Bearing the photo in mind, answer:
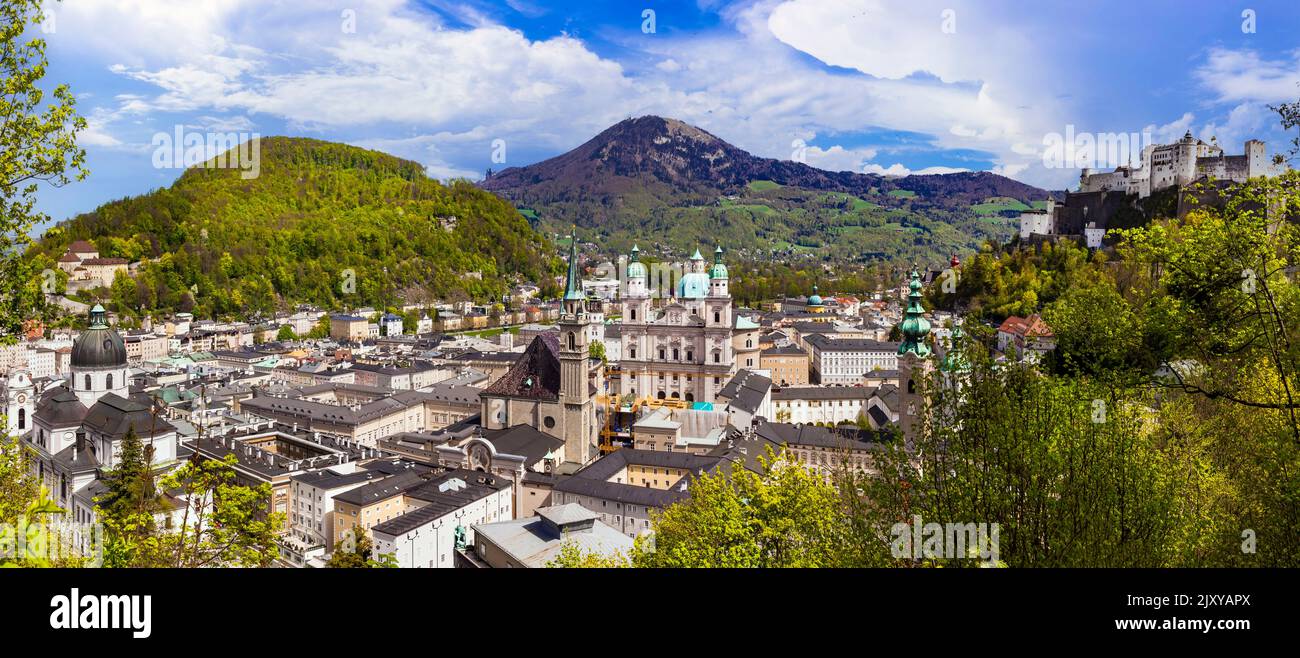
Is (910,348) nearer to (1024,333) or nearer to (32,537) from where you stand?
(32,537)

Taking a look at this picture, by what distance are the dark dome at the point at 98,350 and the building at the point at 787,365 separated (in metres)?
40.3

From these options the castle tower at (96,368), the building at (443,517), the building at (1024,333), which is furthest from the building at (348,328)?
the building at (1024,333)

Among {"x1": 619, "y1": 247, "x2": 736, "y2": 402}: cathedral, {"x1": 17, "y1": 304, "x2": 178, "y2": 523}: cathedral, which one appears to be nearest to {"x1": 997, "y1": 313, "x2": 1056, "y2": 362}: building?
{"x1": 619, "y1": 247, "x2": 736, "y2": 402}: cathedral

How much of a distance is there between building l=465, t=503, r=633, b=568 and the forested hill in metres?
87.2

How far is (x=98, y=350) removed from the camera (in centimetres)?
3544

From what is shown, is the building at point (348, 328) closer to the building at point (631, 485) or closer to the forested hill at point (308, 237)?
the forested hill at point (308, 237)

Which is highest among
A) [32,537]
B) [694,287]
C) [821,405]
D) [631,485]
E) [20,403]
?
[694,287]

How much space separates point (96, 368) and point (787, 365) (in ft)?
143

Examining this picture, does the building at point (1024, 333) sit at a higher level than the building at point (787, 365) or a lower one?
higher

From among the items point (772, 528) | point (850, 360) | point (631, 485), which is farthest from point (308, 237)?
point (772, 528)

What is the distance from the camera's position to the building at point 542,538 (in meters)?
21.0

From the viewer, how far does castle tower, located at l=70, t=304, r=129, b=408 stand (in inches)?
1391

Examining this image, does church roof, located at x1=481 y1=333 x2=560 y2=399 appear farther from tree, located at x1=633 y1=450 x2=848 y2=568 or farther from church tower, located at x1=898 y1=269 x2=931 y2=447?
tree, located at x1=633 y1=450 x2=848 y2=568

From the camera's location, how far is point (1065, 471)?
8867mm
